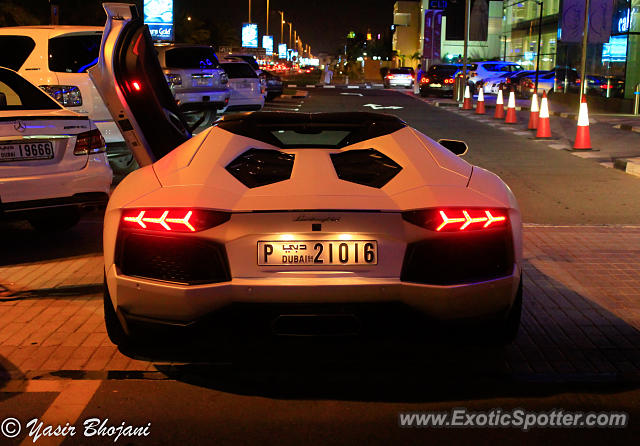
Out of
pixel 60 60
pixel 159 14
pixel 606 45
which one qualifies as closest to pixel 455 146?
pixel 60 60

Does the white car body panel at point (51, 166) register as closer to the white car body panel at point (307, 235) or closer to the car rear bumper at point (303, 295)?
the white car body panel at point (307, 235)

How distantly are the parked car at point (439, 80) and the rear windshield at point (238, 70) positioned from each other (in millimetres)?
17276

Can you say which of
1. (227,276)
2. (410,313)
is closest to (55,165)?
(227,276)

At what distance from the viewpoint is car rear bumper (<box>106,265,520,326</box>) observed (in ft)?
13.1

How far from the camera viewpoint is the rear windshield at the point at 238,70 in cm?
2673

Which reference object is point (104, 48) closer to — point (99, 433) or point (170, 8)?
point (99, 433)

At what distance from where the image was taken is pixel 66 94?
459 inches

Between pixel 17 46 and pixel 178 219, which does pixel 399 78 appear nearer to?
pixel 17 46

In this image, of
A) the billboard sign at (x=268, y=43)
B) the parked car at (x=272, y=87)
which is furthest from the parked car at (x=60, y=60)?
the billboard sign at (x=268, y=43)

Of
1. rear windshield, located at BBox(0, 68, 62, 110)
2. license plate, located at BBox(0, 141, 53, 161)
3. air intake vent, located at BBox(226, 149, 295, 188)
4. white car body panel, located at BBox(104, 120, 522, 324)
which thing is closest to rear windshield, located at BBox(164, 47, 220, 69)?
rear windshield, located at BBox(0, 68, 62, 110)

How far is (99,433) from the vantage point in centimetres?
379

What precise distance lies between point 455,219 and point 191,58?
17.3 m

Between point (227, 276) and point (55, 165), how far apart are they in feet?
13.2

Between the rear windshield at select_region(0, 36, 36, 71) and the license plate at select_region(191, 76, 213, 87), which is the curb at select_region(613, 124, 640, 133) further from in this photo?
the rear windshield at select_region(0, 36, 36, 71)
